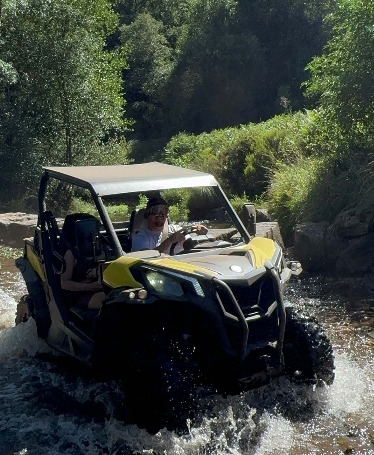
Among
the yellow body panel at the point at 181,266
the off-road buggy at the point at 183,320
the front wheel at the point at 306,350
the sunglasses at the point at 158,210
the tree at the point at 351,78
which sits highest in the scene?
the tree at the point at 351,78

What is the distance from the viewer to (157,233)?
5777mm

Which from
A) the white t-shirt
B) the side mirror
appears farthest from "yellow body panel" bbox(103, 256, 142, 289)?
the side mirror

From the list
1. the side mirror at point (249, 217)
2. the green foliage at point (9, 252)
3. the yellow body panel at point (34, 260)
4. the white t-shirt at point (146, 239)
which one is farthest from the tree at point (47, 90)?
the side mirror at point (249, 217)

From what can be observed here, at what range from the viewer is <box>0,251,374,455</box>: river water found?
481cm

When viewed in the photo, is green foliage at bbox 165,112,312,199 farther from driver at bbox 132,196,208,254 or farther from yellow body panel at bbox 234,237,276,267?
yellow body panel at bbox 234,237,276,267

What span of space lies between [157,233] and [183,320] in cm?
120

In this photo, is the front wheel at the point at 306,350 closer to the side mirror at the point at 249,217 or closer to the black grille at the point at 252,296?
the black grille at the point at 252,296

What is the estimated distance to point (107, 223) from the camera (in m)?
5.28

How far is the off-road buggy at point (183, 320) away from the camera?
4.46 meters

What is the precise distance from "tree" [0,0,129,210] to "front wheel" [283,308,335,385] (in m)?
13.7

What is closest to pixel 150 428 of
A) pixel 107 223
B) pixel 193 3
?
pixel 107 223

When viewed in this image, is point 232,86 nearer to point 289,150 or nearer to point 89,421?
point 289,150

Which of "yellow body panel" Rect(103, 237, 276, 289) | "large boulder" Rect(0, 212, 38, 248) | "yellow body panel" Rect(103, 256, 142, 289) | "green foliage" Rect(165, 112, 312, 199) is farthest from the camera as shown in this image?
"green foliage" Rect(165, 112, 312, 199)

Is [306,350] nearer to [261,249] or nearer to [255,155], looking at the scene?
[261,249]
